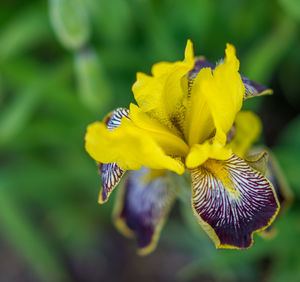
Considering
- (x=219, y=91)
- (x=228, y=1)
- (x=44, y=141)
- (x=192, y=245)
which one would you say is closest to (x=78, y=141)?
(x=44, y=141)

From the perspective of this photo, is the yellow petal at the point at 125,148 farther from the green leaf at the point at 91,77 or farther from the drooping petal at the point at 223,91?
the green leaf at the point at 91,77

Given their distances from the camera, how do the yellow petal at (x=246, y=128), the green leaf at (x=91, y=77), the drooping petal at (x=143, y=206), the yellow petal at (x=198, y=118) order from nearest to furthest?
the yellow petal at (x=198, y=118)
the yellow petal at (x=246, y=128)
the drooping petal at (x=143, y=206)
the green leaf at (x=91, y=77)

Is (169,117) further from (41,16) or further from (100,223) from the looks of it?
(100,223)

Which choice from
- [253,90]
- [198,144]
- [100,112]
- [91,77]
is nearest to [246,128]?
[253,90]

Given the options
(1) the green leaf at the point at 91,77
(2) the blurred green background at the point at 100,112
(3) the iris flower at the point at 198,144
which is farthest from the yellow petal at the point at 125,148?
(1) the green leaf at the point at 91,77

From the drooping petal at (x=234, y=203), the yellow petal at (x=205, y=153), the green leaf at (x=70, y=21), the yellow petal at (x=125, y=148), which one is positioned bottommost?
the drooping petal at (x=234, y=203)

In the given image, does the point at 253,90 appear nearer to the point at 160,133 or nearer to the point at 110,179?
the point at 160,133

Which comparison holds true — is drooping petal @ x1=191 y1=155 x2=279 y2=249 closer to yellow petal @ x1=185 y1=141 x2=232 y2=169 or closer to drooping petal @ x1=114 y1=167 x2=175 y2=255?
yellow petal @ x1=185 y1=141 x2=232 y2=169
